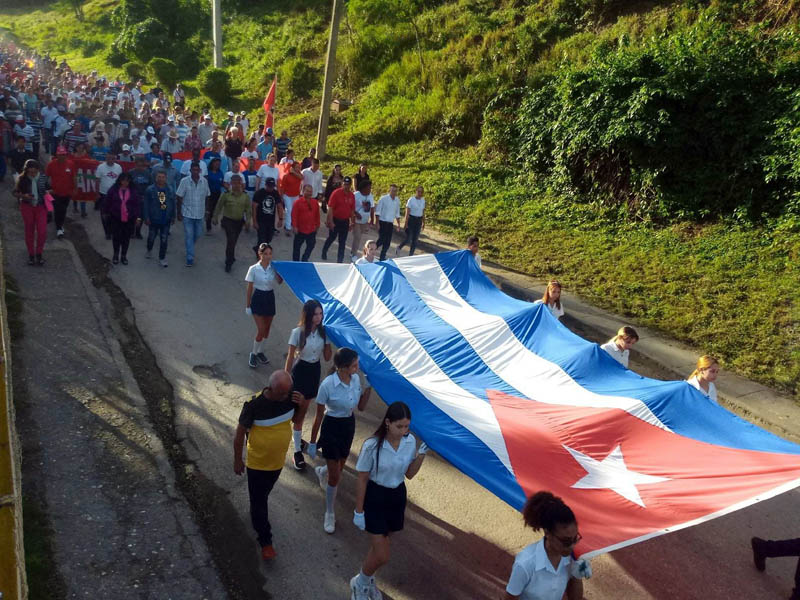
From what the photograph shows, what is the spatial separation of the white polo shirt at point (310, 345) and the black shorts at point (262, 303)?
5.84ft

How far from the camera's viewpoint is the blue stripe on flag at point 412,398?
17.7ft

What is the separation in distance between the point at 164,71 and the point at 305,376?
98.6 feet

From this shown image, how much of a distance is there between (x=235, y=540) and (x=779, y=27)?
50.5 feet

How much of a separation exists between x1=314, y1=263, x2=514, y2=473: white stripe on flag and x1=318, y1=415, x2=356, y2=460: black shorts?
0.95 metres

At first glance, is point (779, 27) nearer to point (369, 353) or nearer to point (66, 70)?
point (369, 353)

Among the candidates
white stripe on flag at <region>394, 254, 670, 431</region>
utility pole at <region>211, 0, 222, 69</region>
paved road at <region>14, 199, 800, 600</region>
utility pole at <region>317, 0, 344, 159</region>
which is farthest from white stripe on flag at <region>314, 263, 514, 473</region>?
utility pole at <region>211, 0, 222, 69</region>

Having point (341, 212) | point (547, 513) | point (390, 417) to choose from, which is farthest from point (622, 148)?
point (547, 513)

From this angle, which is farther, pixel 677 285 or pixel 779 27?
pixel 779 27

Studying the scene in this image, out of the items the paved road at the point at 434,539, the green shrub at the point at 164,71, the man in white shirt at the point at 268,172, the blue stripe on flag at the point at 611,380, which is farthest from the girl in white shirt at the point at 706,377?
the green shrub at the point at 164,71

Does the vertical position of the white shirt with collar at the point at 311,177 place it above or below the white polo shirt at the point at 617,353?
above

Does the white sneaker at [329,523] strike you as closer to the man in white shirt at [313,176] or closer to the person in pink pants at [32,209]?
the person in pink pants at [32,209]

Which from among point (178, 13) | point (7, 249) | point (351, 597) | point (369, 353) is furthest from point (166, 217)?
point (178, 13)

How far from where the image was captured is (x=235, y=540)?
18.0 ft

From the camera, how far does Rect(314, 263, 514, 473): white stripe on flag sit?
19.3 ft
